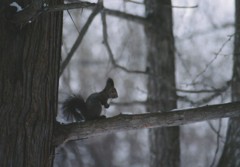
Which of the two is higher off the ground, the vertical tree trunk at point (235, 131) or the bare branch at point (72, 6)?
the bare branch at point (72, 6)

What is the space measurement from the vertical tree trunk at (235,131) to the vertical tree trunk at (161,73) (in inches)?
33.8

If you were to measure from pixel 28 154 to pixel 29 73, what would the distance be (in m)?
0.49

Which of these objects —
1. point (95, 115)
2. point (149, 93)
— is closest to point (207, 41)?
point (149, 93)

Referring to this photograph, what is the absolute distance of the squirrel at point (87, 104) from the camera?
11.0ft

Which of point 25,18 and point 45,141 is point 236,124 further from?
point 25,18

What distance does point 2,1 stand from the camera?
2955mm

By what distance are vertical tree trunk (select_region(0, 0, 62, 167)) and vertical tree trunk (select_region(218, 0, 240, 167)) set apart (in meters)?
1.90

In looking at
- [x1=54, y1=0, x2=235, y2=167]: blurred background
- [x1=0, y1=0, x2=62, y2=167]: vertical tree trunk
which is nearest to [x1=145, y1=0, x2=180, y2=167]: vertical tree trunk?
[x1=54, y1=0, x2=235, y2=167]: blurred background

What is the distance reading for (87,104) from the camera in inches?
133

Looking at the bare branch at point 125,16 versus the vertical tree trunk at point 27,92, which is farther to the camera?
the bare branch at point 125,16

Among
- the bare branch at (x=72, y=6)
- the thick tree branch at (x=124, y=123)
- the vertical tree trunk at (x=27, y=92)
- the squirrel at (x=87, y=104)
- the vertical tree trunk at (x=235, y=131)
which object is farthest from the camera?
the vertical tree trunk at (x=235, y=131)

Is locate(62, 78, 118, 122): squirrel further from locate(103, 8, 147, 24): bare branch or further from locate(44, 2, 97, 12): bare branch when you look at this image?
locate(103, 8, 147, 24): bare branch

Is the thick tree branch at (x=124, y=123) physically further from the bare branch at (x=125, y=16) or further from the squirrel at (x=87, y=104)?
the bare branch at (x=125, y=16)

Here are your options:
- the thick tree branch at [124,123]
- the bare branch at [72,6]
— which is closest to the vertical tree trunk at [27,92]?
the thick tree branch at [124,123]
